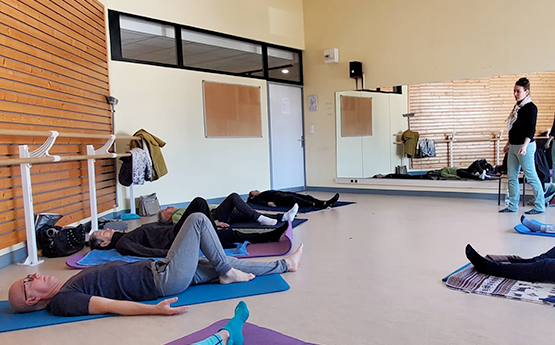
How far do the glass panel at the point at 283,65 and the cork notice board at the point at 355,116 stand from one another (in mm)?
1186

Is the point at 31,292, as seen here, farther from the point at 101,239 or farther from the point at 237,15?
the point at 237,15

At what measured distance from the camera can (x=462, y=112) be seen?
7.21 meters

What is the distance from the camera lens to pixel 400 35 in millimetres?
7047

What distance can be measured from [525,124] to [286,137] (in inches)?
173

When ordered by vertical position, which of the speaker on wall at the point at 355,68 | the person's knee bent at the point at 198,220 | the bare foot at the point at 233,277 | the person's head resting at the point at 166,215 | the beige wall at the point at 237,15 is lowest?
the bare foot at the point at 233,277

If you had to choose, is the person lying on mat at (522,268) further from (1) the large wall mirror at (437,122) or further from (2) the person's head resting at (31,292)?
(1) the large wall mirror at (437,122)

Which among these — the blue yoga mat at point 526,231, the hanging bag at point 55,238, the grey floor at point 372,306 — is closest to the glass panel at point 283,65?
the grey floor at point 372,306

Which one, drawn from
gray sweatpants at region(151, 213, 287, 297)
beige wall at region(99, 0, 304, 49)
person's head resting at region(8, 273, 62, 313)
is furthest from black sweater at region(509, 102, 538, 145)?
person's head resting at region(8, 273, 62, 313)

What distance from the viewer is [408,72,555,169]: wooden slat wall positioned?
22.0 ft

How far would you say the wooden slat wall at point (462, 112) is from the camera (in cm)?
671

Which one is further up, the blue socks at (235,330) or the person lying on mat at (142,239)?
the person lying on mat at (142,239)

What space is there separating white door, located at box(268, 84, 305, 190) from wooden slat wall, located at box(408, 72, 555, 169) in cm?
230

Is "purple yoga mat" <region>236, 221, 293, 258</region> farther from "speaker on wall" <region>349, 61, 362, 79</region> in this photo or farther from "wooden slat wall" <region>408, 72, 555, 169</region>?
"speaker on wall" <region>349, 61, 362, 79</region>

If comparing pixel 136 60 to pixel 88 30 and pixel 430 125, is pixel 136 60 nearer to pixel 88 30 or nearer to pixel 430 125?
pixel 88 30
